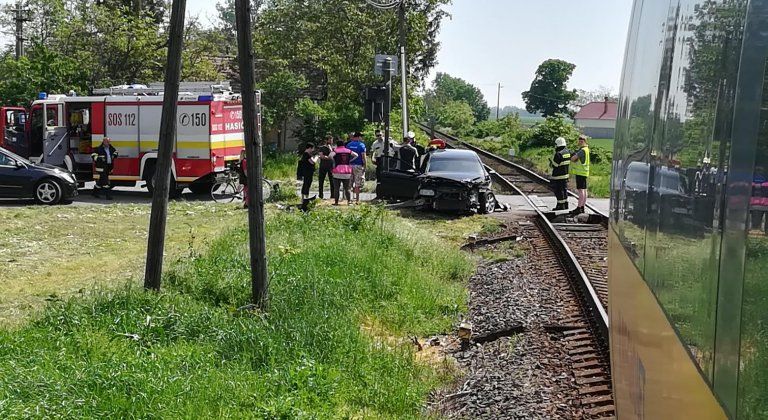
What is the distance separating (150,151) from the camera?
24.8m

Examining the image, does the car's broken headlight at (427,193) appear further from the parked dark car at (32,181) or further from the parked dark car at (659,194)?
the parked dark car at (659,194)

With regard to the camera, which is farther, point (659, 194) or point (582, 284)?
point (582, 284)

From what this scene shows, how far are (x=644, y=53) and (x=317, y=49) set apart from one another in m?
43.6

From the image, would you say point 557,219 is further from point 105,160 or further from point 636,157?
point 636,157

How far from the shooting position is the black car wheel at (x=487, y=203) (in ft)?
68.5

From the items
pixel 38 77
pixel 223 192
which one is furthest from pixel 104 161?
pixel 38 77

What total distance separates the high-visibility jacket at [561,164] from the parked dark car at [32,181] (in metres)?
12.0

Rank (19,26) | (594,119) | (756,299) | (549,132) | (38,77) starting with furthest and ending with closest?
(594,119)
(549,132)
(19,26)
(38,77)
(756,299)

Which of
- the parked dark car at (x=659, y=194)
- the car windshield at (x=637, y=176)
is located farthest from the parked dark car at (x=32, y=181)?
the car windshield at (x=637, y=176)

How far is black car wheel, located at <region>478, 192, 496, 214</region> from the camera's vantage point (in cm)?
2088

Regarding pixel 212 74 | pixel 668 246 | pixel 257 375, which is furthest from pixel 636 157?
pixel 212 74

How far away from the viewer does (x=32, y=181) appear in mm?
21766

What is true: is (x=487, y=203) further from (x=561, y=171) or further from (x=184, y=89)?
(x=184, y=89)

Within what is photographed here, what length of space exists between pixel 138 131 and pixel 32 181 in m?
3.79
